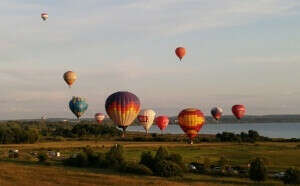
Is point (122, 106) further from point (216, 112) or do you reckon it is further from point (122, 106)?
point (216, 112)

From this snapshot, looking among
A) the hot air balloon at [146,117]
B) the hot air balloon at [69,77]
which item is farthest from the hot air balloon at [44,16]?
the hot air balloon at [146,117]

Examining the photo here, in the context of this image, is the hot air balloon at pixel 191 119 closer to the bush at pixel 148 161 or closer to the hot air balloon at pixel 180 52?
the hot air balloon at pixel 180 52

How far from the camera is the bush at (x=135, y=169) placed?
4062 centimetres

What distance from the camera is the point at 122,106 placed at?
58250 millimetres

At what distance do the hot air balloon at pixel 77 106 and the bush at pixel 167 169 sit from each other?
41792mm

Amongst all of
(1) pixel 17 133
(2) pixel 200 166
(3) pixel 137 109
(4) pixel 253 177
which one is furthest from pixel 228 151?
(1) pixel 17 133

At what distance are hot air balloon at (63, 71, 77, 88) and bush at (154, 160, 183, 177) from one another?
1524 inches

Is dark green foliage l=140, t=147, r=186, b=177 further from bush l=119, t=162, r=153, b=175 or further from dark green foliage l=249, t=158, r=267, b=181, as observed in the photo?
dark green foliage l=249, t=158, r=267, b=181

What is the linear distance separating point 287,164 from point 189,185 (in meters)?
18.4

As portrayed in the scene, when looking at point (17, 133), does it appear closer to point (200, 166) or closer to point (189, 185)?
point (200, 166)

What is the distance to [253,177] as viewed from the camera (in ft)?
120

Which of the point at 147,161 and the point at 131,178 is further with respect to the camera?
the point at 147,161

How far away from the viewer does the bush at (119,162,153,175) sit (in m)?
40.6

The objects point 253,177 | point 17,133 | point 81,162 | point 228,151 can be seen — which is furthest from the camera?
point 17,133
